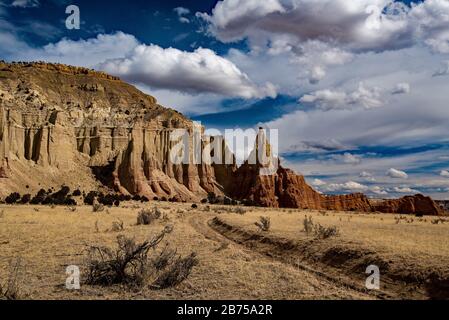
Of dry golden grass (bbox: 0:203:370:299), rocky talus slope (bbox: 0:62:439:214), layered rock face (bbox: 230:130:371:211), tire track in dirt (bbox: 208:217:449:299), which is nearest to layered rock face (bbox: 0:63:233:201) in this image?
rocky talus slope (bbox: 0:62:439:214)

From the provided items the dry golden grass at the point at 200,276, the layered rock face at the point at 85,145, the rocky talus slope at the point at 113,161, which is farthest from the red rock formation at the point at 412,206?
the dry golden grass at the point at 200,276

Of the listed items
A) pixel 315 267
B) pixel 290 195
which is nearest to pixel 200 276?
pixel 315 267

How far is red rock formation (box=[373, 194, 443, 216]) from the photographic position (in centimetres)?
7862

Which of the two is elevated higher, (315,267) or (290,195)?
(290,195)

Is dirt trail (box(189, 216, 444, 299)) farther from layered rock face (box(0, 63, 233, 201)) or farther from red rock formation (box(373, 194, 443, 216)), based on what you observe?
red rock formation (box(373, 194, 443, 216))

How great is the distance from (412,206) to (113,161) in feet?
206

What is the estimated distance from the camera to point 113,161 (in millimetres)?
92938

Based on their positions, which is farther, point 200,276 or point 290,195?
point 290,195

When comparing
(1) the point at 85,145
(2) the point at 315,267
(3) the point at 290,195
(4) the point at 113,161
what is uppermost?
(1) the point at 85,145

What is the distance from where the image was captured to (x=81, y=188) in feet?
255

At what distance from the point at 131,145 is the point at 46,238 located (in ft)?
234

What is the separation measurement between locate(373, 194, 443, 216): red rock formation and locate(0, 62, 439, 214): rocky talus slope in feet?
0.71

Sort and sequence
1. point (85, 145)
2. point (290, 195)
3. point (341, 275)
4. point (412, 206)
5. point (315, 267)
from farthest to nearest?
point (85, 145) < point (290, 195) < point (412, 206) < point (315, 267) < point (341, 275)

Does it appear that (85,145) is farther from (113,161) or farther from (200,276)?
(200,276)
